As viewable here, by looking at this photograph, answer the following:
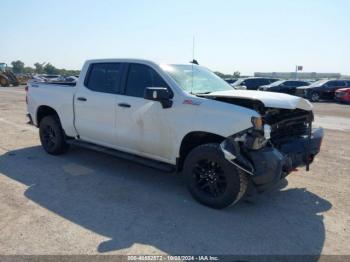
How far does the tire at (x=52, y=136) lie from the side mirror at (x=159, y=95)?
9.61ft

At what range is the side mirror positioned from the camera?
4.65 metres

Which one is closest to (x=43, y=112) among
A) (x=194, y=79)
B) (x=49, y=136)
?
(x=49, y=136)

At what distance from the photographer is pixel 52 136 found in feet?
23.3

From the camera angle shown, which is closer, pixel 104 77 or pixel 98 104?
pixel 98 104

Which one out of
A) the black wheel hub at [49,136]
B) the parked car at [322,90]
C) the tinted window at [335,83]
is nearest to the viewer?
the black wheel hub at [49,136]

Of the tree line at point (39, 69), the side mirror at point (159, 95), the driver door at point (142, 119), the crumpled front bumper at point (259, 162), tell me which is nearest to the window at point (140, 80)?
the driver door at point (142, 119)

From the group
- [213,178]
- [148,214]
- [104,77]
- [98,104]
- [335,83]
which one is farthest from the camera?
[335,83]

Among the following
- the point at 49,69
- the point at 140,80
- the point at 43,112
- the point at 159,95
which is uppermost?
the point at 140,80

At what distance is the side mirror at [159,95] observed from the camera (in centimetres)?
465

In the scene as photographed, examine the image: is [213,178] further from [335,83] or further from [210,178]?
[335,83]

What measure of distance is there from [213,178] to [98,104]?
8.05 feet

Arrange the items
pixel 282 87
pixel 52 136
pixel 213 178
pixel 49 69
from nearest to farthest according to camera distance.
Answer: pixel 213 178, pixel 52 136, pixel 282 87, pixel 49 69

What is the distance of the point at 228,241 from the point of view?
375cm

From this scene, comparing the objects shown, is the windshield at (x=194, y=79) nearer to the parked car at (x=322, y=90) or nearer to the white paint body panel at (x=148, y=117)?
the white paint body panel at (x=148, y=117)
